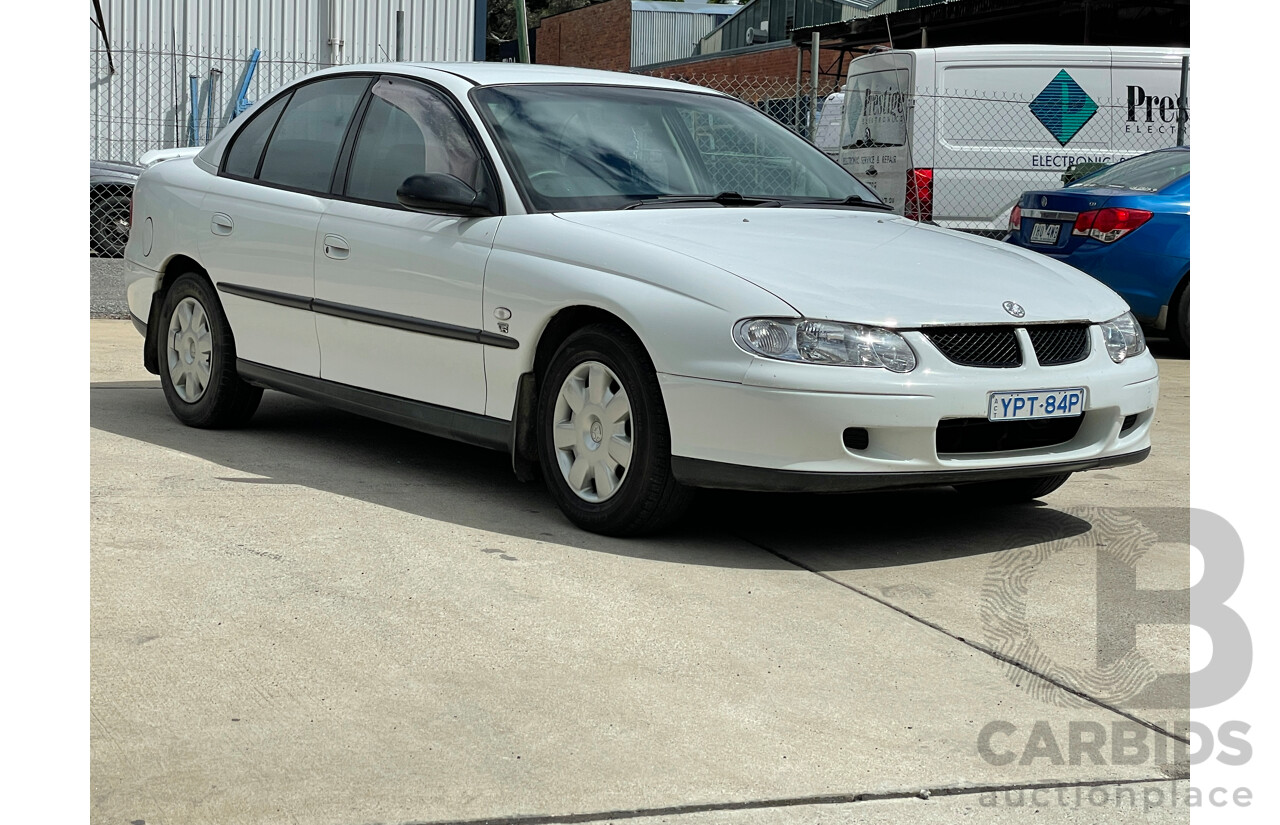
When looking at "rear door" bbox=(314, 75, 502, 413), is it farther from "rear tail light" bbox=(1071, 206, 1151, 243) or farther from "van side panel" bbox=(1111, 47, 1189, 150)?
"van side panel" bbox=(1111, 47, 1189, 150)

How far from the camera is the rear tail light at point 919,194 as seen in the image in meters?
12.9

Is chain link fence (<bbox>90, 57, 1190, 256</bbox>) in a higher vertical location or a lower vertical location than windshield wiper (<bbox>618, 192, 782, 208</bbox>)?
higher

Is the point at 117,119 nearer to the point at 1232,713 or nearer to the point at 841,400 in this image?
the point at 841,400

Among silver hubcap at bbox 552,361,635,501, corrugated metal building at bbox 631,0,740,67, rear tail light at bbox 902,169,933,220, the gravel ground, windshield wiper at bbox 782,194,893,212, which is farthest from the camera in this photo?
corrugated metal building at bbox 631,0,740,67

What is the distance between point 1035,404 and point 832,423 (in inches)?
27.9

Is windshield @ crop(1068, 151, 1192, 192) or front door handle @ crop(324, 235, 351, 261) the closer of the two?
front door handle @ crop(324, 235, 351, 261)

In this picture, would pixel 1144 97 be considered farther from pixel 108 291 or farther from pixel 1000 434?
pixel 1000 434

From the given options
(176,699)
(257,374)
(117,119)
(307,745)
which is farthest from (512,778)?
(117,119)

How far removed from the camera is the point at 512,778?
10.2 ft

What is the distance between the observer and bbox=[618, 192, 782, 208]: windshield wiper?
18.2ft

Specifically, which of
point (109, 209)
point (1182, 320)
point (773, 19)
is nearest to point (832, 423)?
point (1182, 320)

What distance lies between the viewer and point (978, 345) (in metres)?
4.80

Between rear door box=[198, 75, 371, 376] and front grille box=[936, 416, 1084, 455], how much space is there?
106 inches

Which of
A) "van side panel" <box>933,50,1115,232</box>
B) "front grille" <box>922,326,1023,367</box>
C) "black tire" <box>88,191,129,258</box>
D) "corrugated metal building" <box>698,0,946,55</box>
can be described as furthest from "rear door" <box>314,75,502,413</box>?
"corrugated metal building" <box>698,0,946,55</box>
